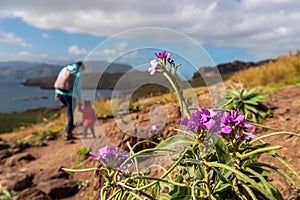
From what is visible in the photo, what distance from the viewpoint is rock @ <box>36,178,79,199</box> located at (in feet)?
13.3

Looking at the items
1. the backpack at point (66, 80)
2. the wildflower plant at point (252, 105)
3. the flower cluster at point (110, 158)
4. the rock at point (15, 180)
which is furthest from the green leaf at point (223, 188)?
the backpack at point (66, 80)

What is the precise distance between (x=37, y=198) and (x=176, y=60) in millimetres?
3070

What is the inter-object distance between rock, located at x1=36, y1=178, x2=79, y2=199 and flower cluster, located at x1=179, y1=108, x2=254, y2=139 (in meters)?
3.27

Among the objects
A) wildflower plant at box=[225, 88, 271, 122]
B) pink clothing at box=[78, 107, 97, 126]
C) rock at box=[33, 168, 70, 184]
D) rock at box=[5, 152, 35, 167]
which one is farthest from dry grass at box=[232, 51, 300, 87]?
rock at box=[33, 168, 70, 184]

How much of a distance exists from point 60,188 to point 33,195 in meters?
0.39

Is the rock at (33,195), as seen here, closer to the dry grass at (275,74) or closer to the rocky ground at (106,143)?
the rocky ground at (106,143)

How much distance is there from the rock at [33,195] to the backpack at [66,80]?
3437 mm

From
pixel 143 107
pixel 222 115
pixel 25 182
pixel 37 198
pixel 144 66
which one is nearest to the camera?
pixel 222 115

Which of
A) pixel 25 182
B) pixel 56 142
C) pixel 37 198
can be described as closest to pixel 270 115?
pixel 37 198

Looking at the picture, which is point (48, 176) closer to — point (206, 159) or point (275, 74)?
point (206, 159)

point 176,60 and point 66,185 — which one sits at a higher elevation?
point 176,60

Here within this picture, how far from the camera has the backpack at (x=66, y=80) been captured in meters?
6.94

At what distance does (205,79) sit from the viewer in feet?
5.07

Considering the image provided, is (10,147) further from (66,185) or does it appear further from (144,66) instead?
(144,66)
